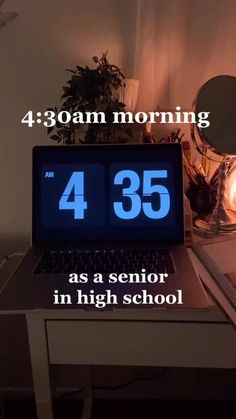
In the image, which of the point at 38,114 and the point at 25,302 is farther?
the point at 38,114

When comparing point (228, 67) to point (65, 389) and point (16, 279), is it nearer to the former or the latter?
point (16, 279)

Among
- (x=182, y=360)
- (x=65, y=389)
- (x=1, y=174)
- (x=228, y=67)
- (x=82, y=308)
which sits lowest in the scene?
(x=65, y=389)

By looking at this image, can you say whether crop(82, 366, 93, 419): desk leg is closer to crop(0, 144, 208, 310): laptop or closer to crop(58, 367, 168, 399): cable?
crop(58, 367, 168, 399): cable

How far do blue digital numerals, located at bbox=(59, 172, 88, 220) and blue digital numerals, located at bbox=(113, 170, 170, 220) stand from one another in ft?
0.26

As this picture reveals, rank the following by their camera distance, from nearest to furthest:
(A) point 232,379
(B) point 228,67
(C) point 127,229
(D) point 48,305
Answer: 1. (D) point 48,305
2. (C) point 127,229
3. (B) point 228,67
4. (A) point 232,379

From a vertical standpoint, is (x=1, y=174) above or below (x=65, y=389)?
above

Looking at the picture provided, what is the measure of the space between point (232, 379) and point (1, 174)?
102cm

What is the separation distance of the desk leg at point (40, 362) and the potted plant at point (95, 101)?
0.48m

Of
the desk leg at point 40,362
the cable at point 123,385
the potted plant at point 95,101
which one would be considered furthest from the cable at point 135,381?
the potted plant at point 95,101

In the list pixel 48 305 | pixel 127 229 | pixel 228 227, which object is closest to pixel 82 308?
pixel 48 305

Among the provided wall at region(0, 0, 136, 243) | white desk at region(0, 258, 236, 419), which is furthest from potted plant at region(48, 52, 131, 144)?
white desk at region(0, 258, 236, 419)

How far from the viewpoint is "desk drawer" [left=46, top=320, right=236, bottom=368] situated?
750 mm

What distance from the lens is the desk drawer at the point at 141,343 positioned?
75 centimetres

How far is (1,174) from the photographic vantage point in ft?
3.95
